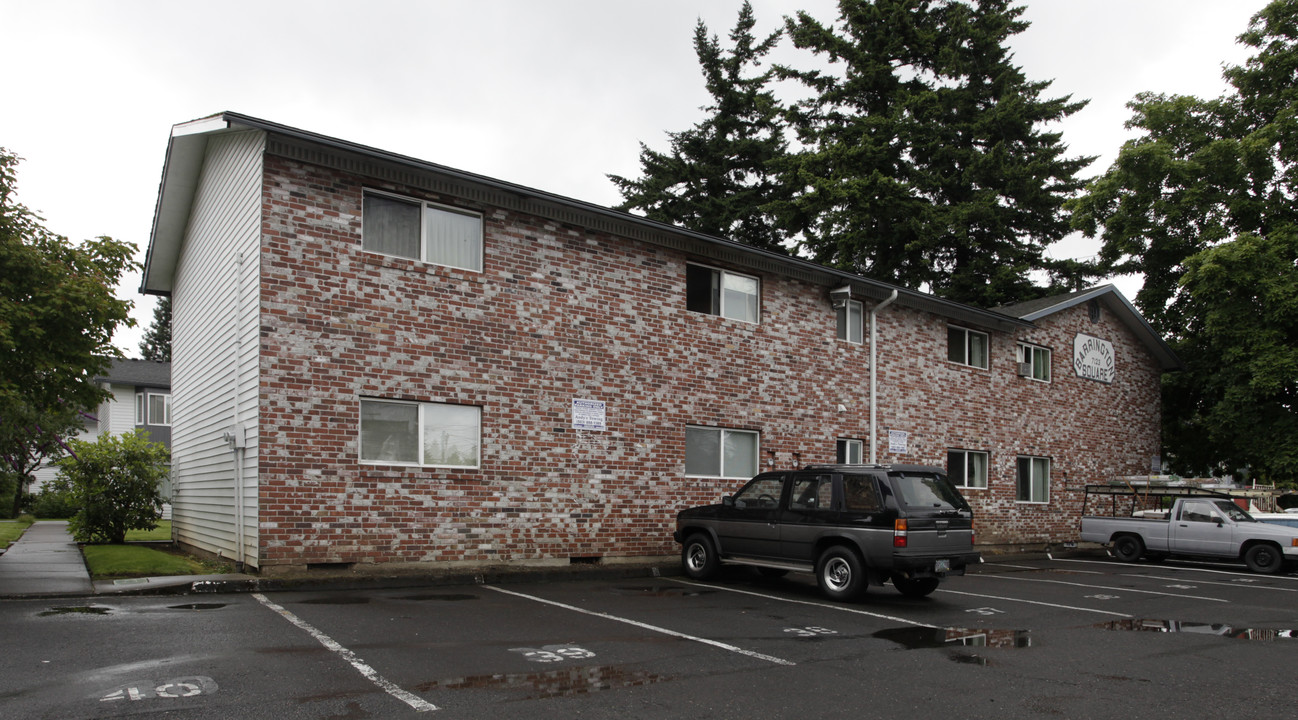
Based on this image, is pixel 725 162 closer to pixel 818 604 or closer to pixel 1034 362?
pixel 1034 362

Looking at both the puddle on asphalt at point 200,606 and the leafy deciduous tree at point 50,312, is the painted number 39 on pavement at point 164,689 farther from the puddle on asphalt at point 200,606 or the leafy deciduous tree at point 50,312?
the leafy deciduous tree at point 50,312

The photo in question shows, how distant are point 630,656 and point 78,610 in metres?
5.76

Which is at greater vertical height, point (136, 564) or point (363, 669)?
point (363, 669)

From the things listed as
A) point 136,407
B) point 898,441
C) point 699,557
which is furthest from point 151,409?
point 699,557

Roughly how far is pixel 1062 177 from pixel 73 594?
110 feet

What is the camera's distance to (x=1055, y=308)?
2381 centimetres

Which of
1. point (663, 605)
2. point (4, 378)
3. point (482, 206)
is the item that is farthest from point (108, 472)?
point (663, 605)

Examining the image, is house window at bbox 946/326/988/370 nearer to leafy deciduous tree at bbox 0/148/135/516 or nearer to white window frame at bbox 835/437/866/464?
A: white window frame at bbox 835/437/866/464

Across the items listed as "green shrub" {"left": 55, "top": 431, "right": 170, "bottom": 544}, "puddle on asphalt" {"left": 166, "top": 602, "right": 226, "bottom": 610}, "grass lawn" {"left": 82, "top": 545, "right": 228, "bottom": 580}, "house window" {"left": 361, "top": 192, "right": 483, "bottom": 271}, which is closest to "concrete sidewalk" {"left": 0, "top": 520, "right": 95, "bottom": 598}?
"grass lawn" {"left": 82, "top": 545, "right": 228, "bottom": 580}

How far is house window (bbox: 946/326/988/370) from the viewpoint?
21.8 meters

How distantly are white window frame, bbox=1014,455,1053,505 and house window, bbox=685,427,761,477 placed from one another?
926cm

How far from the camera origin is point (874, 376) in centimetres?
1923

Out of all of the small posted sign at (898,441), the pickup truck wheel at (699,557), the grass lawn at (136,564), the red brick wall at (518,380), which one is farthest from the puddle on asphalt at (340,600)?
the small posted sign at (898,441)

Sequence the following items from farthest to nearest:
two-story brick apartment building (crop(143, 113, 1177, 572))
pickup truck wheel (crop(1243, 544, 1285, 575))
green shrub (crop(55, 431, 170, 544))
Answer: pickup truck wheel (crop(1243, 544, 1285, 575)), green shrub (crop(55, 431, 170, 544)), two-story brick apartment building (crop(143, 113, 1177, 572))
